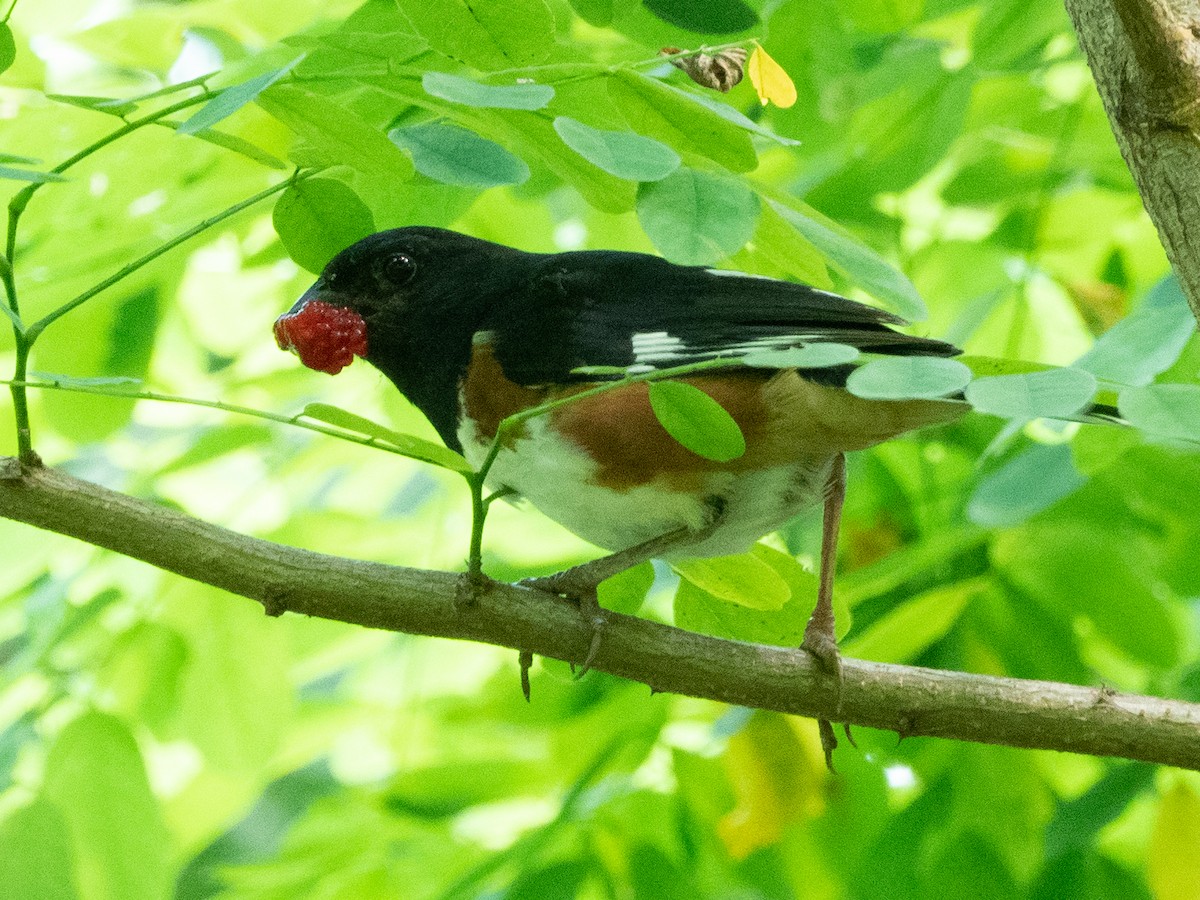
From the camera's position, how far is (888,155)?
3018 mm

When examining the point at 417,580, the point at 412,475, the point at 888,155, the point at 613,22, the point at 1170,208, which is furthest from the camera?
the point at 412,475

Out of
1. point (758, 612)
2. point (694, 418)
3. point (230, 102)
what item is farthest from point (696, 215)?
point (758, 612)

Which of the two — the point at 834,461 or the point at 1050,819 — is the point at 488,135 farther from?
the point at 1050,819

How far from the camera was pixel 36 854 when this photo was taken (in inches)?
96.6

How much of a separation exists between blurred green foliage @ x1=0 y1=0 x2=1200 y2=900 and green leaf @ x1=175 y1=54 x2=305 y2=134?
97mm

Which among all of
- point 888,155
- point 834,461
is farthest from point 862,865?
point 888,155

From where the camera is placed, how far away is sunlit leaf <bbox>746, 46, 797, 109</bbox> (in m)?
1.94

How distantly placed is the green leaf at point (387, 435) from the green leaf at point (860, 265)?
0.62 m

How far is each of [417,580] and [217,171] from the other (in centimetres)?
129

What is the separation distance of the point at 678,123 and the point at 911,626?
1239mm

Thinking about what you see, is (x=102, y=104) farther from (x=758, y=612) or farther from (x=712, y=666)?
(x=758, y=612)

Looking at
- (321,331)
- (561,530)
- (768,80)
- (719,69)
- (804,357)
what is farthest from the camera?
(561,530)

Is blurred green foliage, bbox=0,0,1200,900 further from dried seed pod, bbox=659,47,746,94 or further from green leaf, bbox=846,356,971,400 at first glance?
green leaf, bbox=846,356,971,400

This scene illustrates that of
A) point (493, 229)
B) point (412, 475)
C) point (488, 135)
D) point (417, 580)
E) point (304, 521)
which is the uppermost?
point (488, 135)
